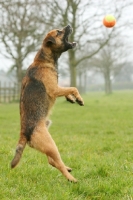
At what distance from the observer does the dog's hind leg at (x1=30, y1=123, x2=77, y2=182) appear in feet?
15.7

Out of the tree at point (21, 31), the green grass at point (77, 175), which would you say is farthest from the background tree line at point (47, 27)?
the green grass at point (77, 175)

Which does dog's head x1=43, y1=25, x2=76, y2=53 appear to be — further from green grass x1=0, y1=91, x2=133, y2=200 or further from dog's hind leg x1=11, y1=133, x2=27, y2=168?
green grass x1=0, y1=91, x2=133, y2=200

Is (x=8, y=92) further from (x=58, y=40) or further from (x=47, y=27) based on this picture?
(x=58, y=40)

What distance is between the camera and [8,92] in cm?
2955

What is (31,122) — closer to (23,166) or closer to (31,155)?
(23,166)

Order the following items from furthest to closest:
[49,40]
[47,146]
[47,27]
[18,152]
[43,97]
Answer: [47,27] < [49,40] < [43,97] < [18,152] < [47,146]

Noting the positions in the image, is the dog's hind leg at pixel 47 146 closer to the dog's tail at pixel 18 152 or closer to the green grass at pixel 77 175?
the dog's tail at pixel 18 152

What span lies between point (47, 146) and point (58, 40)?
208 centimetres

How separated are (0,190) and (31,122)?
110 centimetres

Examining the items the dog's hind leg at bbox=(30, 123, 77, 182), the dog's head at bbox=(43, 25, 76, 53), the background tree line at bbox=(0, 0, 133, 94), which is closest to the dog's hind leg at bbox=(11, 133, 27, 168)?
the dog's hind leg at bbox=(30, 123, 77, 182)

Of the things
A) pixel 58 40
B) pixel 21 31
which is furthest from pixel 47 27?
pixel 58 40

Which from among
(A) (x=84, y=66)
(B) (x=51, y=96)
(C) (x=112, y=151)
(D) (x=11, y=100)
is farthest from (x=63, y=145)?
(A) (x=84, y=66)

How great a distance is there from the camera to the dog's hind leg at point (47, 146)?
4797mm

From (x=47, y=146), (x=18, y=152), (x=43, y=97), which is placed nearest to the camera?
(x=47, y=146)
